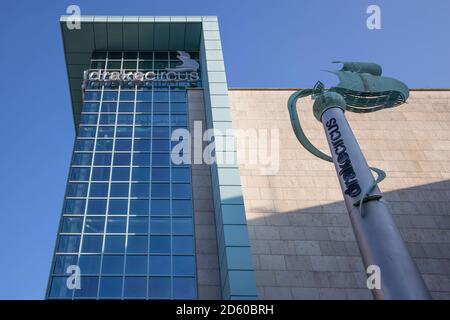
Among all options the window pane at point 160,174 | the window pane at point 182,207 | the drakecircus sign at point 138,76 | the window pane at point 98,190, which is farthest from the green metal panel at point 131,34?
the window pane at point 182,207

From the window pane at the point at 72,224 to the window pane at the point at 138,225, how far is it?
3.02 meters

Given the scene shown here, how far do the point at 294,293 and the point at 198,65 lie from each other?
23.9 meters

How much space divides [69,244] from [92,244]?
4.44 feet

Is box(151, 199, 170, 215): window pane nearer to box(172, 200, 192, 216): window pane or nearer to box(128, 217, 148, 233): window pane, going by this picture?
box(172, 200, 192, 216): window pane

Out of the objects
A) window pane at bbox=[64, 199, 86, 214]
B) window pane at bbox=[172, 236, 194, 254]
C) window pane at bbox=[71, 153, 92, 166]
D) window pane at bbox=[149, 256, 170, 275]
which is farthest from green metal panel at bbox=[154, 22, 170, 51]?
window pane at bbox=[149, 256, 170, 275]

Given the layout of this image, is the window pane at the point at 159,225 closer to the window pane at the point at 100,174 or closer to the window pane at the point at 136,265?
the window pane at the point at 136,265

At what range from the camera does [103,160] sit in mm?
32562

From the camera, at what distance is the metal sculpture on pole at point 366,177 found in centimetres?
1616

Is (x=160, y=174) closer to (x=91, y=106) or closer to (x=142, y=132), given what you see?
(x=142, y=132)

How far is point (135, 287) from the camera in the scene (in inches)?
1008

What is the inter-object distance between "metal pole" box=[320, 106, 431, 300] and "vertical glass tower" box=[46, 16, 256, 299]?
23.5ft

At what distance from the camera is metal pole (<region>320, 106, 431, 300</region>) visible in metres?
15.9

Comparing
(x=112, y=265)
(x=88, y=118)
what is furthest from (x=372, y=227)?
(x=88, y=118)

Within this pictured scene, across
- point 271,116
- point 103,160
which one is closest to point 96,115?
point 103,160
